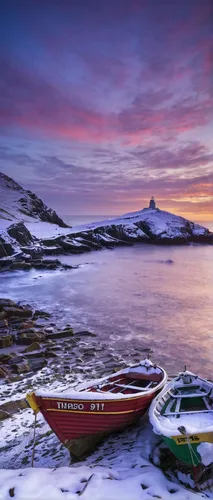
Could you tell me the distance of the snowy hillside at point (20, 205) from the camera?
8500cm

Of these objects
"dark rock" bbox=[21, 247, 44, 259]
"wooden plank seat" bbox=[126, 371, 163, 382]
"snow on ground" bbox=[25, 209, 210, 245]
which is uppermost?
"snow on ground" bbox=[25, 209, 210, 245]

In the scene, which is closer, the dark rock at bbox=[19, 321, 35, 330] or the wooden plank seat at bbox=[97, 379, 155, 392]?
the wooden plank seat at bbox=[97, 379, 155, 392]

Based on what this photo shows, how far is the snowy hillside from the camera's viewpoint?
85000 millimetres

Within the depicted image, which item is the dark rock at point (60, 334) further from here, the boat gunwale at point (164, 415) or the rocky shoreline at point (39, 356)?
the boat gunwale at point (164, 415)

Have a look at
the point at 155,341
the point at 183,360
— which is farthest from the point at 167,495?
the point at 155,341

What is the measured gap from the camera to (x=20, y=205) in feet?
310

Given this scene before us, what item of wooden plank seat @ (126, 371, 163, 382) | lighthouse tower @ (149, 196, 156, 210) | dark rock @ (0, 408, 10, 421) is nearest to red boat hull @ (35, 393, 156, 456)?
wooden plank seat @ (126, 371, 163, 382)

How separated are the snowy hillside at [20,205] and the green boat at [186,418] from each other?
233ft

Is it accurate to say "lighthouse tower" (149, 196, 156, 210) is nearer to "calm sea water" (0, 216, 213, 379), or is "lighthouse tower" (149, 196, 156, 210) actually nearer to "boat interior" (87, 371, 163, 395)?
"calm sea water" (0, 216, 213, 379)

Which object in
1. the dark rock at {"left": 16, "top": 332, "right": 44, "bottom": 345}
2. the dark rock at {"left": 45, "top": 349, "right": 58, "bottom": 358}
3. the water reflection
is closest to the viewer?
the dark rock at {"left": 45, "top": 349, "right": 58, "bottom": 358}

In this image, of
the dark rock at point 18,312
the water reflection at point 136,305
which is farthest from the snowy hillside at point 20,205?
the dark rock at point 18,312

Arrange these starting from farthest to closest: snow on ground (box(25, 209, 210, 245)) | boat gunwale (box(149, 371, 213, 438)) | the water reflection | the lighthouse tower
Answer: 1. the lighthouse tower
2. snow on ground (box(25, 209, 210, 245))
3. the water reflection
4. boat gunwale (box(149, 371, 213, 438))

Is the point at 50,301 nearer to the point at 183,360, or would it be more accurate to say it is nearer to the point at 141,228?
the point at 183,360

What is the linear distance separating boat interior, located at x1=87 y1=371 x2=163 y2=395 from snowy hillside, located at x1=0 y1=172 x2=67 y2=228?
69613 mm
